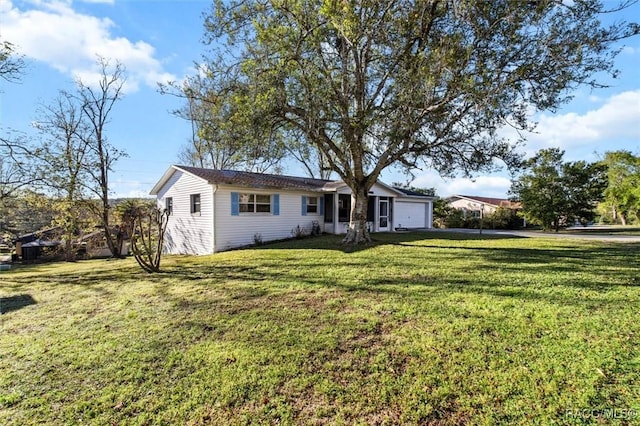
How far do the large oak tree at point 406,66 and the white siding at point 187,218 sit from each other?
5157mm

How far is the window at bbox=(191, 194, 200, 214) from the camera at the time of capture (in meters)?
14.8

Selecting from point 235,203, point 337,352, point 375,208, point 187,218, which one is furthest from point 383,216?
point 337,352

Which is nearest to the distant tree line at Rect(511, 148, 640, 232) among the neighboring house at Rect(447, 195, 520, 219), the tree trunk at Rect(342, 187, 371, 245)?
the neighboring house at Rect(447, 195, 520, 219)

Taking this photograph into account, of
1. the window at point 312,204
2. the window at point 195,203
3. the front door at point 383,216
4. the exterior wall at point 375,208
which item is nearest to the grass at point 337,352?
the window at point 195,203

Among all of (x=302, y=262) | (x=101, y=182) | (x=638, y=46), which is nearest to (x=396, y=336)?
(x=302, y=262)

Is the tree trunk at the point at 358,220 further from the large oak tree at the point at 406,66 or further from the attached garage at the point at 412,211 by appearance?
the attached garage at the point at 412,211

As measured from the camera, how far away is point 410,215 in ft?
81.5

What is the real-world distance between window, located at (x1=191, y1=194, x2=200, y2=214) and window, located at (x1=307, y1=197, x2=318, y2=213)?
554 centimetres

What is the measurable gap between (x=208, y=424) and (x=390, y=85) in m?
10.4

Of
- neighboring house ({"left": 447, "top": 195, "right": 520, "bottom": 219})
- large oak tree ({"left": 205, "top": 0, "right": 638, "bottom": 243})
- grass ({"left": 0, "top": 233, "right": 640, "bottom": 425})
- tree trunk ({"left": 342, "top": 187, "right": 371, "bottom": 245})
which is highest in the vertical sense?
large oak tree ({"left": 205, "top": 0, "right": 638, "bottom": 243})

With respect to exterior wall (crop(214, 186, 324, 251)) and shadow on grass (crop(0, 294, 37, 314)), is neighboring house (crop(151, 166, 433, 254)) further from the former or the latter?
shadow on grass (crop(0, 294, 37, 314))

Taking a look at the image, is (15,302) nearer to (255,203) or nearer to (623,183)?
(255,203)

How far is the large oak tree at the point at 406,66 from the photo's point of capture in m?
7.85

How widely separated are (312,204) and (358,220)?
5171 millimetres
